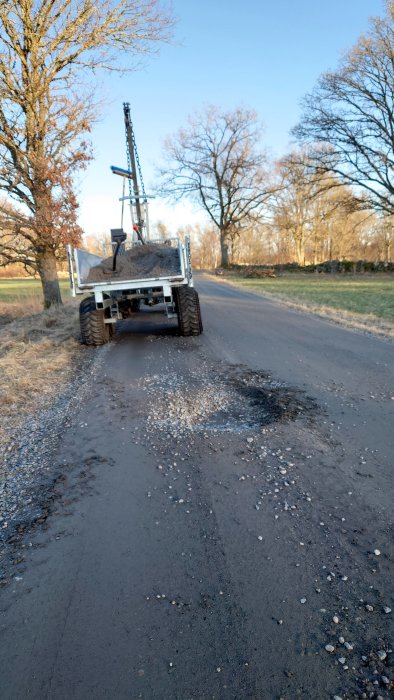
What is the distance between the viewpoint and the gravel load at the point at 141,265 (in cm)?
848

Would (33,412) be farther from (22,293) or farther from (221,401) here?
(22,293)

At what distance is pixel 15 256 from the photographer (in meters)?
13.2

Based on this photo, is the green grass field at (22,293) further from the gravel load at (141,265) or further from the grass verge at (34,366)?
the gravel load at (141,265)

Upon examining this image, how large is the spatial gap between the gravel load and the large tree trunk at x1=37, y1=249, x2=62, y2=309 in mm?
5361

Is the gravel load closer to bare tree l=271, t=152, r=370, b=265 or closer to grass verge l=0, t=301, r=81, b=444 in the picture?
grass verge l=0, t=301, r=81, b=444

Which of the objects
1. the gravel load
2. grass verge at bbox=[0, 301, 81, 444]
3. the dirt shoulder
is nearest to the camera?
the dirt shoulder

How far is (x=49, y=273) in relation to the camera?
543 inches

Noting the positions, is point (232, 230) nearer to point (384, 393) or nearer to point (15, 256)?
point (15, 256)

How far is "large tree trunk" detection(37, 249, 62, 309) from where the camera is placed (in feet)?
44.7

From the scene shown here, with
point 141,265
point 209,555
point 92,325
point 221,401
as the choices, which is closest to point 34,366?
point 92,325

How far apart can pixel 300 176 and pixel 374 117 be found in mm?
5586

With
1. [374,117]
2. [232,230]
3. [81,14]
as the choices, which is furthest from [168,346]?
[232,230]

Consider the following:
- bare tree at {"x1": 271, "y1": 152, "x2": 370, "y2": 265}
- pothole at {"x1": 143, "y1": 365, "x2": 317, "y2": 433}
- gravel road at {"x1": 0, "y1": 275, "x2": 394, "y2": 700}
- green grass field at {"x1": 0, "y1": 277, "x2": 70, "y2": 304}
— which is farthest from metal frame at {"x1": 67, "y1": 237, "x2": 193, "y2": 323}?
bare tree at {"x1": 271, "y1": 152, "x2": 370, "y2": 265}

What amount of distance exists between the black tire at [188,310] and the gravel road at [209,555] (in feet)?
12.3
